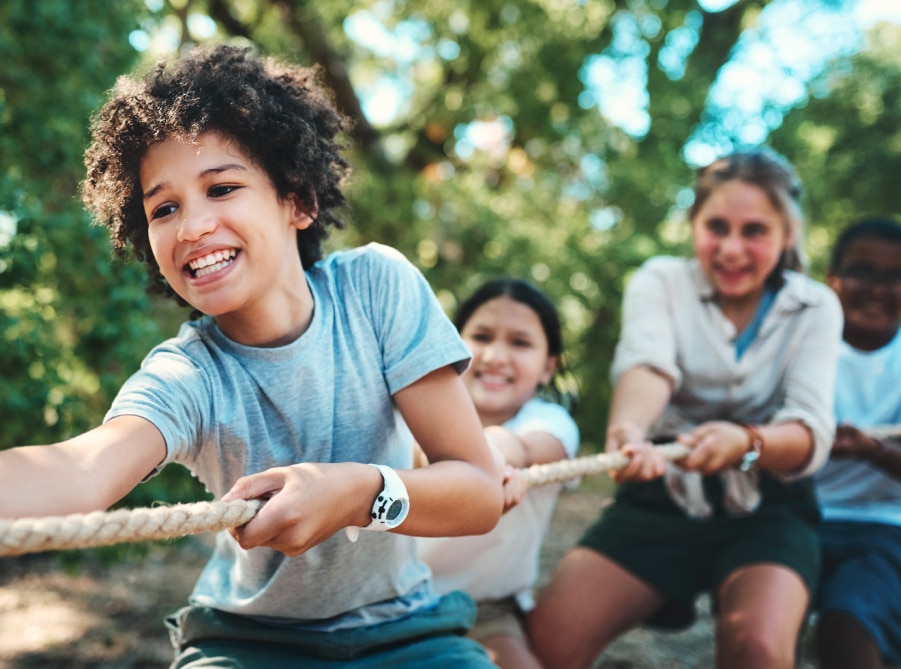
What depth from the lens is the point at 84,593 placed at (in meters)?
3.80

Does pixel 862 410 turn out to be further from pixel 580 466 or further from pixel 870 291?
pixel 580 466

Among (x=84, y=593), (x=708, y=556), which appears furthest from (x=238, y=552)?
(x=84, y=593)

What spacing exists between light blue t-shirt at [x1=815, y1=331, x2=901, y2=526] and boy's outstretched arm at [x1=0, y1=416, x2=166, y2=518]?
2347mm

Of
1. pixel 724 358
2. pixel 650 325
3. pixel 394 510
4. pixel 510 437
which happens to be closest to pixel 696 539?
pixel 724 358

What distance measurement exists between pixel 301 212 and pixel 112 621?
2.55m

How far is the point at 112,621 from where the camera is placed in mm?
3512

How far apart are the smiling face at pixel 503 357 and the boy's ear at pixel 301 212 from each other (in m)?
0.89

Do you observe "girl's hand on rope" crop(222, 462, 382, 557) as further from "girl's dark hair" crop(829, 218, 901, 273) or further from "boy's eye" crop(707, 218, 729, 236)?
"girl's dark hair" crop(829, 218, 901, 273)

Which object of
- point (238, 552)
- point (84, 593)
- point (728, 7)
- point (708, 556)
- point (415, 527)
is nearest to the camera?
point (415, 527)

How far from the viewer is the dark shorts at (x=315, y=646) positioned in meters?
1.56

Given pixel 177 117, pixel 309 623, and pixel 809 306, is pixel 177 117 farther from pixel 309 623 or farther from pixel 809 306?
pixel 809 306

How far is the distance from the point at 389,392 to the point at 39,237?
5.16 feet

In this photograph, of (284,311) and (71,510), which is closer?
(71,510)

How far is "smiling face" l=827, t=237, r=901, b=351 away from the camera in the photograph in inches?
116
